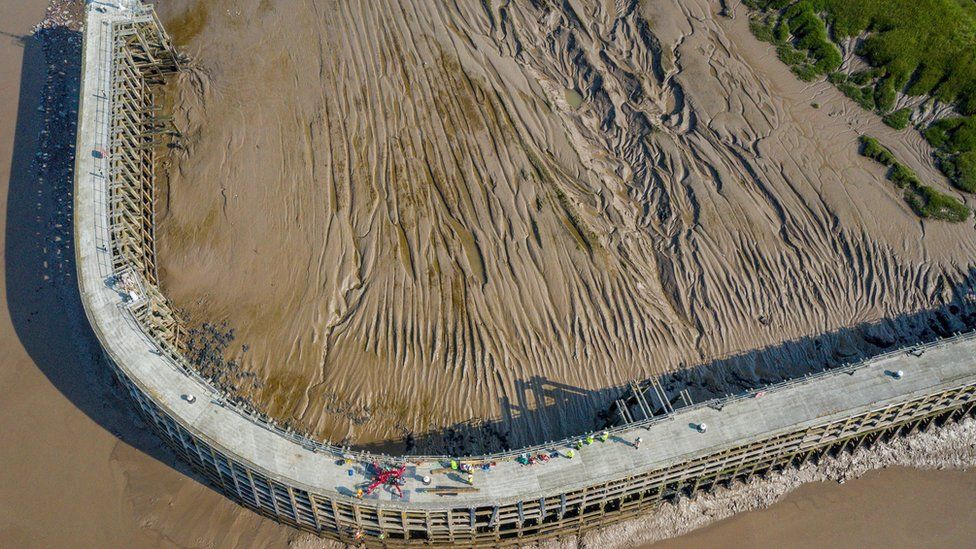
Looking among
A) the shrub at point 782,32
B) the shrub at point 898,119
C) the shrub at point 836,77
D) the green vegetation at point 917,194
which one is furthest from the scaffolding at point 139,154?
the shrub at point 898,119

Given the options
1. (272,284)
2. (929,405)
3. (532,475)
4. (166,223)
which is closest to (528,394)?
(532,475)

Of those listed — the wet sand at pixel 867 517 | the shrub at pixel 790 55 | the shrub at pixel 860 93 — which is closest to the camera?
the wet sand at pixel 867 517

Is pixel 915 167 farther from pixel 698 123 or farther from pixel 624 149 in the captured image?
pixel 624 149

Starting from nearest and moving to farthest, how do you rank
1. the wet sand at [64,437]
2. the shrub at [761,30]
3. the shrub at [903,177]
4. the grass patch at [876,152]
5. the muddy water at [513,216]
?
1. the wet sand at [64,437]
2. the muddy water at [513,216]
3. the shrub at [903,177]
4. the grass patch at [876,152]
5. the shrub at [761,30]

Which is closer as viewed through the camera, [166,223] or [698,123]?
[166,223]

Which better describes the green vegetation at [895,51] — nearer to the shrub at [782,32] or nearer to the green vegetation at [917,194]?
the shrub at [782,32]

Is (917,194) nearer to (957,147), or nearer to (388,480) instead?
(957,147)

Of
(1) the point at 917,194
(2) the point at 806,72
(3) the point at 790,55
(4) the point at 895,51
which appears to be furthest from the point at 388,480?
(4) the point at 895,51
